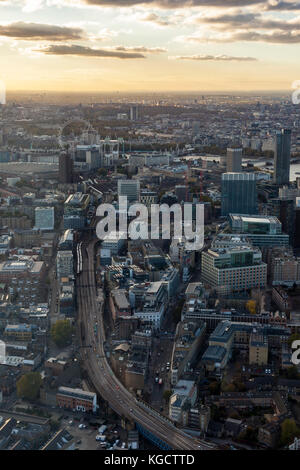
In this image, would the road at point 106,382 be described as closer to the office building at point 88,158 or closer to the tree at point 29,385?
the tree at point 29,385

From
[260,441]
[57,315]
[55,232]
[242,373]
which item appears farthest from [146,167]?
[260,441]

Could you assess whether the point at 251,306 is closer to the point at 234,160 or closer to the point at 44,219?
the point at 44,219

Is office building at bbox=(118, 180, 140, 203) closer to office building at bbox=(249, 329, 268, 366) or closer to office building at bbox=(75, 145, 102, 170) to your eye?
office building at bbox=(75, 145, 102, 170)

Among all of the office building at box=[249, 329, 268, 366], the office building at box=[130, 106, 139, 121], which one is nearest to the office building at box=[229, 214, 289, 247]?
the office building at box=[249, 329, 268, 366]

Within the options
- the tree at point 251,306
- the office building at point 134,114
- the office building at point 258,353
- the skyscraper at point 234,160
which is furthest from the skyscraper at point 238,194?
the office building at point 134,114

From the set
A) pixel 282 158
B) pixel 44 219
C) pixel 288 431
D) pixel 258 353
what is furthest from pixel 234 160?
pixel 288 431

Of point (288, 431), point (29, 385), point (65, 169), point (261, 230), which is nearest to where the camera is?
point (288, 431)
